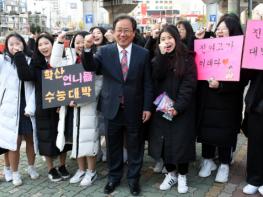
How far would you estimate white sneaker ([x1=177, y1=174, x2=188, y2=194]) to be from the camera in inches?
170

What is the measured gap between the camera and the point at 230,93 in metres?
4.27

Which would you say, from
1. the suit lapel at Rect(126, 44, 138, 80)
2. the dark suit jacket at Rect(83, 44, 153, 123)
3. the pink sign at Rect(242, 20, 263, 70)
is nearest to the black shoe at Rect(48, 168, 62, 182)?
the dark suit jacket at Rect(83, 44, 153, 123)

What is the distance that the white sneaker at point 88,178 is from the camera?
4648 millimetres

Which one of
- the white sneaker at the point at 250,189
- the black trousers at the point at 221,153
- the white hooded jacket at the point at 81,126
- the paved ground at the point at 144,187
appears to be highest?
the white hooded jacket at the point at 81,126

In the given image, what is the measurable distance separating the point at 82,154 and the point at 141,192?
2.79 ft

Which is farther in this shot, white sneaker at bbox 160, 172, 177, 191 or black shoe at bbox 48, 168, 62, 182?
black shoe at bbox 48, 168, 62, 182

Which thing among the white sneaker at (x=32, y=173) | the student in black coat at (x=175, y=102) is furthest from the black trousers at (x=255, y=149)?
the white sneaker at (x=32, y=173)

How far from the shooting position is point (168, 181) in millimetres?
4469

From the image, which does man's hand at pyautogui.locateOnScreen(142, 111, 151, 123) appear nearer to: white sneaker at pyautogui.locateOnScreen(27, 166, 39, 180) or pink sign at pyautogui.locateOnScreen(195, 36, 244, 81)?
pink sign at pyautogui.locateOnScreen(195, 36, 244, 81)

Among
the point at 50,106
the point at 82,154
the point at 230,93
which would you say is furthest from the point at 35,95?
the point at 230,93

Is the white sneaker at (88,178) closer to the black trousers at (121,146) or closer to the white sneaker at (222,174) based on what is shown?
the black trousers at (121,146)

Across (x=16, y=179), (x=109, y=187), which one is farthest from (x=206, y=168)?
(x=16, y=179)

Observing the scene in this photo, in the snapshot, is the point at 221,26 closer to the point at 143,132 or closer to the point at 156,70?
the point at 156,70

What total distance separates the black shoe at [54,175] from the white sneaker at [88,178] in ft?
1.22
